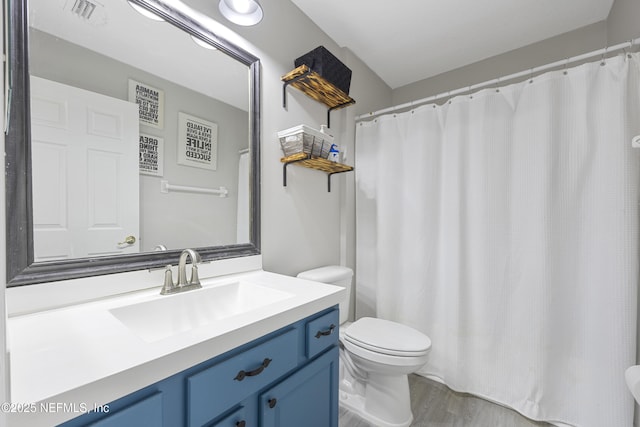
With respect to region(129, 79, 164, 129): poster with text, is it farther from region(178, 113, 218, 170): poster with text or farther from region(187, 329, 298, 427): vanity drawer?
region(187, 329, 298, 427): vanity drawer

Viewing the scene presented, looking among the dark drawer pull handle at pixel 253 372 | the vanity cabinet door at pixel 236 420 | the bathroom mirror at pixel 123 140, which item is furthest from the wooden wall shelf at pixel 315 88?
the vanity cabinet door at pixel 236 420

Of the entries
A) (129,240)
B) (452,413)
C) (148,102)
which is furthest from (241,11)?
(452,413)

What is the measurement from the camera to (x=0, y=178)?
36cm

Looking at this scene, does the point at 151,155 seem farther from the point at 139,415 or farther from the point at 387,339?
the point at 387,339

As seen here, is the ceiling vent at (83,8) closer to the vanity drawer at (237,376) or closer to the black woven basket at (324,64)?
the black woven basket at (324,64)

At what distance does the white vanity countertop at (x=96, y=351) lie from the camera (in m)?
0.50

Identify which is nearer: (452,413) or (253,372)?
(253,372)

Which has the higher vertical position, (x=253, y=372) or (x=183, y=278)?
(x=183, y=278)

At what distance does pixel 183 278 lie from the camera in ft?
3.60

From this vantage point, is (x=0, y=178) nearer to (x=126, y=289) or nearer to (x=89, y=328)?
(x=89, y=328)

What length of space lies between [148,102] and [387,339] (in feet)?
5.09

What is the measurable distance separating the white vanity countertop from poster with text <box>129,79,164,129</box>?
682 millimetres

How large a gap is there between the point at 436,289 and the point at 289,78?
1.62 m

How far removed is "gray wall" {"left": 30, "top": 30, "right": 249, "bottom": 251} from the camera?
0.93 metres
